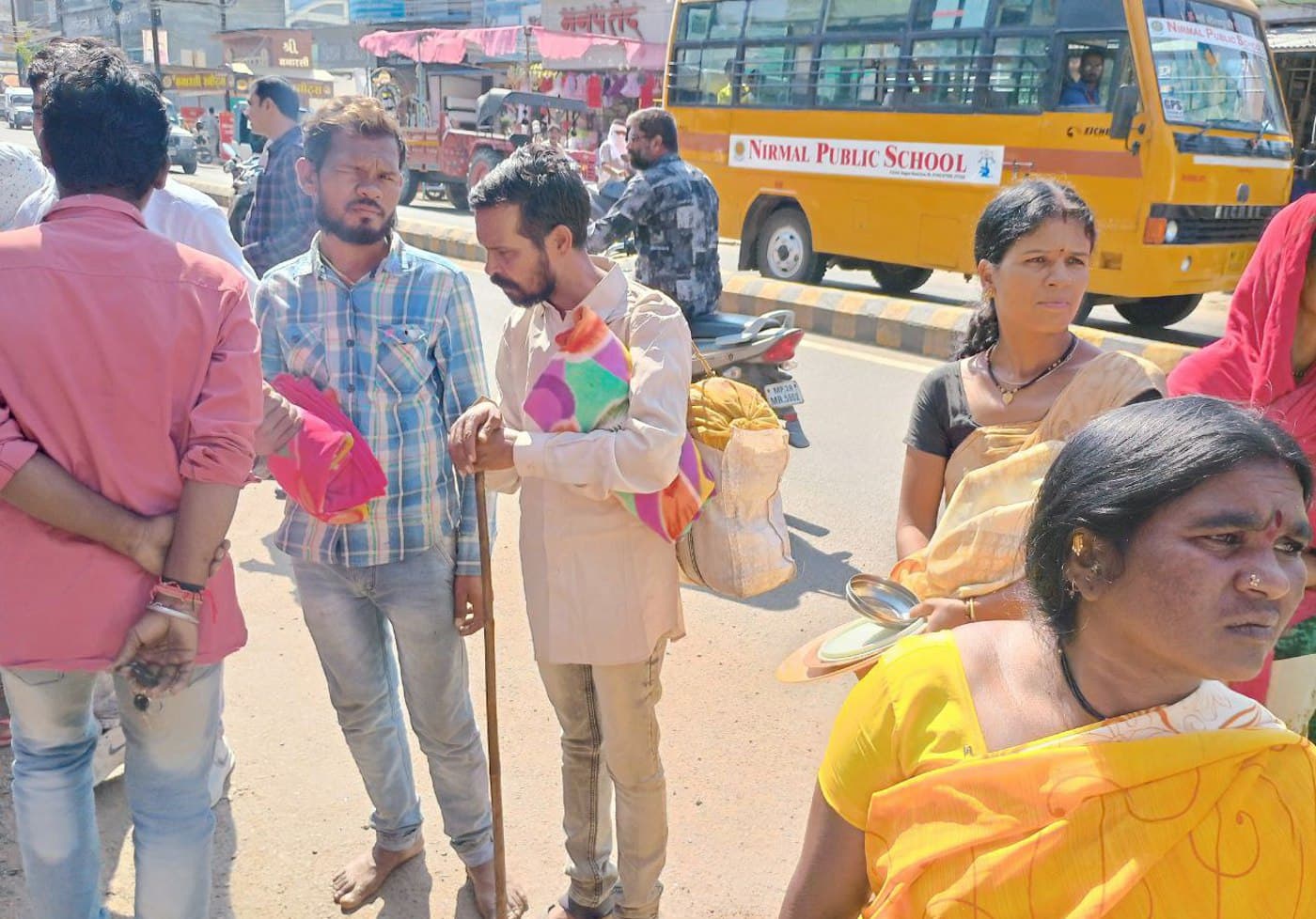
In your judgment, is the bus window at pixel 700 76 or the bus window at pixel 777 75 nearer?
the bus window at pixel 777 75

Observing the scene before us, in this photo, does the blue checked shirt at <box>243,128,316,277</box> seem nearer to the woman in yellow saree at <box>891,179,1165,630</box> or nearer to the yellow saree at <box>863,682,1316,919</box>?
the woman in yellow saree at <box>891,179,1165,630</box>

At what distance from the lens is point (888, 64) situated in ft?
33.4

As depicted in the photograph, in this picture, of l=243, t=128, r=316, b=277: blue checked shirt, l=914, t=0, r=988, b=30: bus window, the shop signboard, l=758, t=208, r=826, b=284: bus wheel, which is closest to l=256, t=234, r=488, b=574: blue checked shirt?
l=243, t=128, r=316, b=277: blue checked shirt

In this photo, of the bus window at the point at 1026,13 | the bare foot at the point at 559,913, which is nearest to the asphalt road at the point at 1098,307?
the bus window at the point at 1026,13

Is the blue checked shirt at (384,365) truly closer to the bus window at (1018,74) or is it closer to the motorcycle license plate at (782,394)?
the motorcycle license plate at (782,394)

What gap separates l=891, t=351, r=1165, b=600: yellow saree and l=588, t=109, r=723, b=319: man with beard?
3.46 metres

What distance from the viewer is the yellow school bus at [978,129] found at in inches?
338

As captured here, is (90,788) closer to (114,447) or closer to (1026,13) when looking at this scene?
(114,447)

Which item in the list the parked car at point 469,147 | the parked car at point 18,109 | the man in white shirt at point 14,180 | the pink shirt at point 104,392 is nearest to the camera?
the pink shirt at point 104,392

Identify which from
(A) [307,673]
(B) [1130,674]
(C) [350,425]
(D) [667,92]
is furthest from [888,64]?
(B) [1130,674]

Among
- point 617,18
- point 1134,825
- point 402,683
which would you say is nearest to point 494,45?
point 617,18

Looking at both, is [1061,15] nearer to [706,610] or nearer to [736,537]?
[706,610]

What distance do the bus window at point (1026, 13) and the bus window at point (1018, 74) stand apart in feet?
0.39

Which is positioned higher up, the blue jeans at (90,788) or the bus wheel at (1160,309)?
the blue jeans at (90,788)
